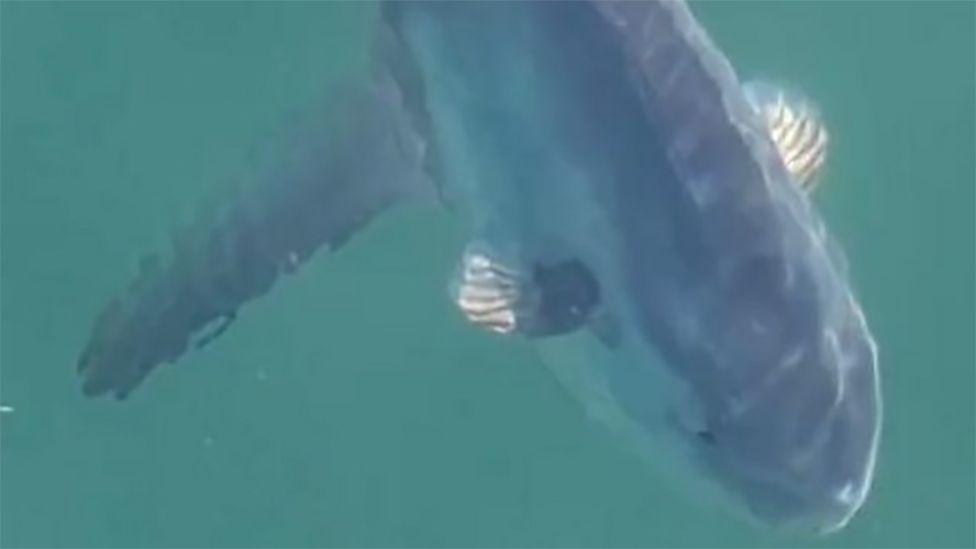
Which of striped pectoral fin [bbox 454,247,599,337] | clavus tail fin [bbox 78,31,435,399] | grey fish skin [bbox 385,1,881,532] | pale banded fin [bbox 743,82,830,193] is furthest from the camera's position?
clavus tail fin [bbox 78,31,435,399]

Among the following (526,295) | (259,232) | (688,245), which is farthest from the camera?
(259,232)

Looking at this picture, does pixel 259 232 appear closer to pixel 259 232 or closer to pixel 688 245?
pixel 259 232

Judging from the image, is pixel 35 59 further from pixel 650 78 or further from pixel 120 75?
pixel 650 78

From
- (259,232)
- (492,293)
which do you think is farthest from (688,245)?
(259,232)

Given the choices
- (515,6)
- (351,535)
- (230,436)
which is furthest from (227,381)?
(515,6)

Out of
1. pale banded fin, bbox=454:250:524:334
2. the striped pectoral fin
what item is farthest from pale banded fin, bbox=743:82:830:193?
pale banded fin, bbox=454:250:524:334

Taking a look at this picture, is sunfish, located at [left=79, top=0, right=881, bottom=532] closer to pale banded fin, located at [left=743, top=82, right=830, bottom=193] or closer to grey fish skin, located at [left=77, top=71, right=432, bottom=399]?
pale banded fin, located at [left=743, top=82, right=830, bottom=193]

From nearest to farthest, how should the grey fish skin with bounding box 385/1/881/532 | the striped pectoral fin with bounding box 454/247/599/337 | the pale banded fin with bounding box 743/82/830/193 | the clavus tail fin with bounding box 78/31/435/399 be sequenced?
the grey fish skin with bounding box 385/1/881/532
the striped pectoral fin with bounding box 454/247/599/337
the pale banded fin with bounding box 743/82/830/193
the clavus tail fin with bounding box 78/31/435/399

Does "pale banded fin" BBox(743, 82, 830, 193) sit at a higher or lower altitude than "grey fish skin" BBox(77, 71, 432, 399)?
higher
